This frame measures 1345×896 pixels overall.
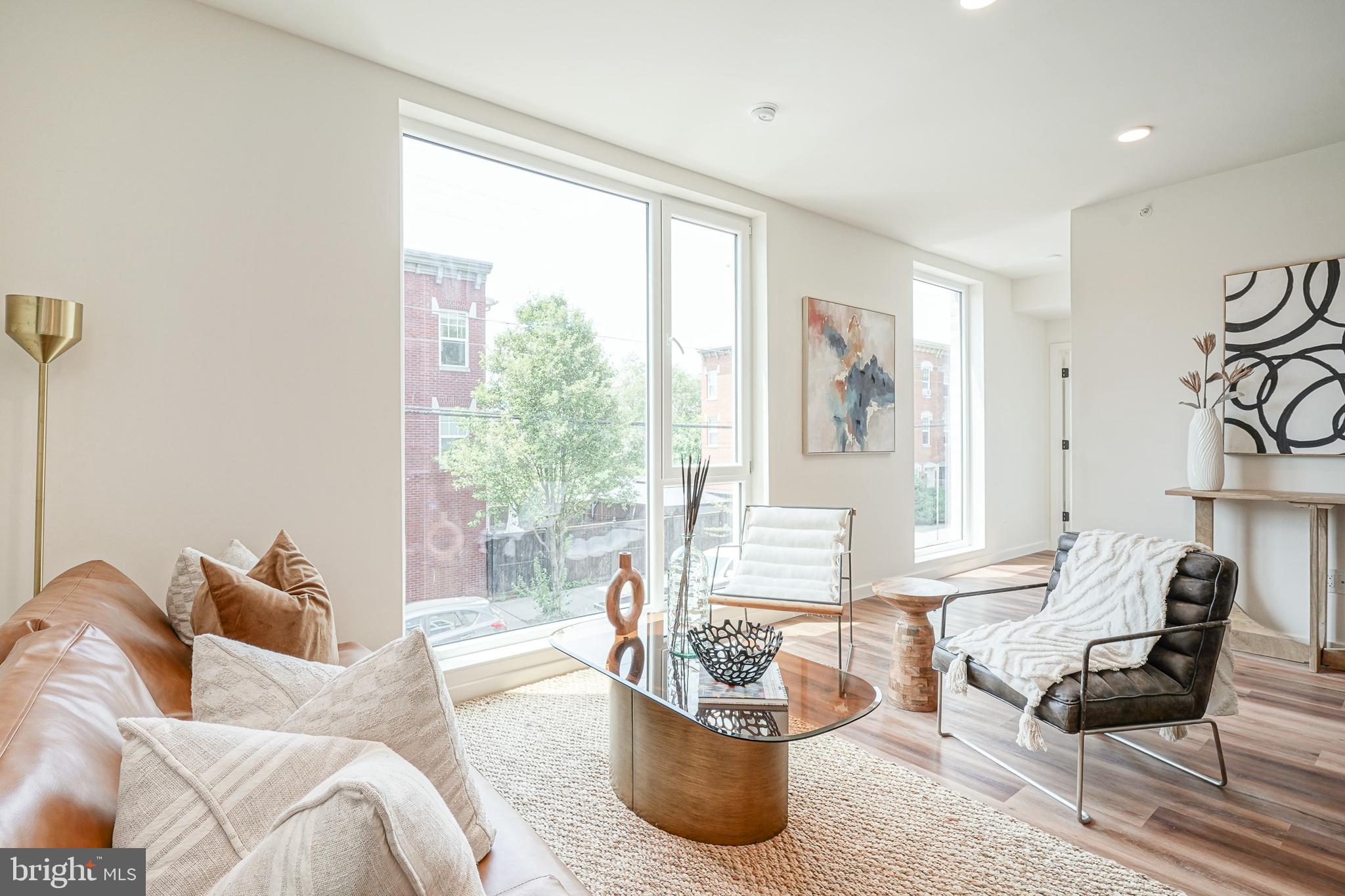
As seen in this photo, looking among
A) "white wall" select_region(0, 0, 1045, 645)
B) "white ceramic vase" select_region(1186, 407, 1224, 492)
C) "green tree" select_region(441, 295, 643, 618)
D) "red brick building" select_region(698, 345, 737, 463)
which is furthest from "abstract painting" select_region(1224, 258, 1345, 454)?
"white wall" select_region(0, 0, 1045, 645)

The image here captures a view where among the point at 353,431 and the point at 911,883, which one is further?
the point at 353,431

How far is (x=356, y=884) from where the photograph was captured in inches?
22.4

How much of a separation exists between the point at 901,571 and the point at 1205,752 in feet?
9.21

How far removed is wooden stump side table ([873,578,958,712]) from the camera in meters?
2.95

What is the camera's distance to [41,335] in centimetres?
197

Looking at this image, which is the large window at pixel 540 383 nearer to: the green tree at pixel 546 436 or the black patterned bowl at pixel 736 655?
the green tree at pixel 546 436

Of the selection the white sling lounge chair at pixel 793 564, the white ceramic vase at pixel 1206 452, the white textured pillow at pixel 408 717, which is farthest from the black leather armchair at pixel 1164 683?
the white textured pillow at pixel 408 717

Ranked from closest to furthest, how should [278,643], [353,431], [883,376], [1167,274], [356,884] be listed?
[356,884]
[278,643]
[353,431]
[1167,274]
[883,376]

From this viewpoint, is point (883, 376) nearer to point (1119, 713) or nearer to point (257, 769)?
point (1119, 713)

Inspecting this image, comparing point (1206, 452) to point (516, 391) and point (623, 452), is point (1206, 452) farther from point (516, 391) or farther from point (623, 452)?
point (516, 391)

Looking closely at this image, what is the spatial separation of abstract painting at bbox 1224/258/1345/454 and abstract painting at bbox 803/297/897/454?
2.06 m

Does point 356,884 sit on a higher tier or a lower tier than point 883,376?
lower

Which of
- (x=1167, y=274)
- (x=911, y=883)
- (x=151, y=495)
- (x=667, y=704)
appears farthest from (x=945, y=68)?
(x=151, y=495)

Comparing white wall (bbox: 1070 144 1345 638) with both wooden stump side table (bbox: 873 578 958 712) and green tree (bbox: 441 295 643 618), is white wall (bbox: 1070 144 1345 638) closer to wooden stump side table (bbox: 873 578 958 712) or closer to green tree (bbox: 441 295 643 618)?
wooden stump side table (bbox: 873 578 958 712)
